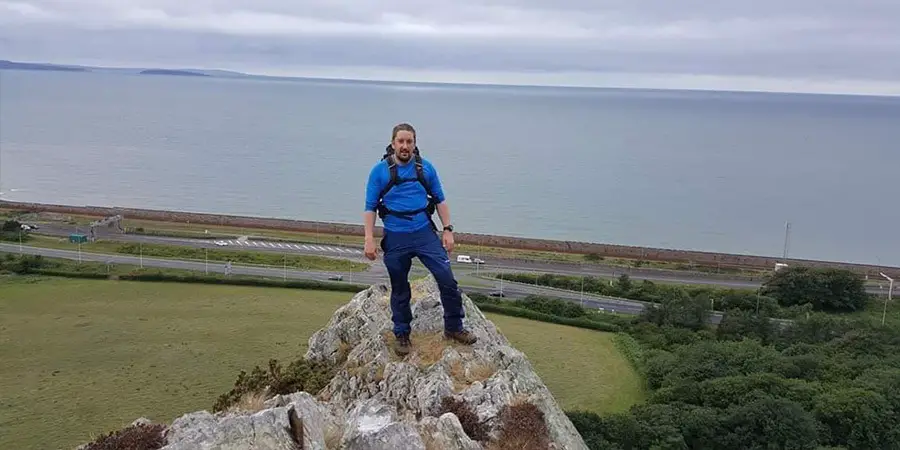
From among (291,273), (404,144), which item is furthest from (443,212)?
(291,273)

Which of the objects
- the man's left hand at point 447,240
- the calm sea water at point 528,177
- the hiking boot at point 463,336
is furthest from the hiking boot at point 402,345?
the calm sea water at point 528,177

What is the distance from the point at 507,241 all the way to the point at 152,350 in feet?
109

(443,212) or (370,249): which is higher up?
(443,212)

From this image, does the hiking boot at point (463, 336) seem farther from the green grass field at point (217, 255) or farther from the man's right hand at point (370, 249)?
the green grass field at point (217, 255)

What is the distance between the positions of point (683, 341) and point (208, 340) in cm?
1907

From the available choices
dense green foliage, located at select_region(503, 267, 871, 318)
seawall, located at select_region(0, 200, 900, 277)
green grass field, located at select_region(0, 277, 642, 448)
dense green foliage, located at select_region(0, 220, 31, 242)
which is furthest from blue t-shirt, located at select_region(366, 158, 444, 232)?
seawall, located at select_region(0, 200, 900, 277)

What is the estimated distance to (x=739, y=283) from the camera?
140 ft

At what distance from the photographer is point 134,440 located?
6574 mm

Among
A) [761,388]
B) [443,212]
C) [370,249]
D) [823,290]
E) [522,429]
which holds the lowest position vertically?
[761,388]

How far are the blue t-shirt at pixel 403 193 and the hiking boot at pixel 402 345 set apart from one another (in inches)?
54.9

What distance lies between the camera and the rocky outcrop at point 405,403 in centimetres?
644

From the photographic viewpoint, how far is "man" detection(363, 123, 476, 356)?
8.01 meters

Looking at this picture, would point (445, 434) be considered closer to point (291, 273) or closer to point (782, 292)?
point (291, 273)

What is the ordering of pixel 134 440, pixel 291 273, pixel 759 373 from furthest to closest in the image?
pixel 291 273
pixel 759 373
pixel 134 440
